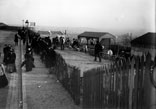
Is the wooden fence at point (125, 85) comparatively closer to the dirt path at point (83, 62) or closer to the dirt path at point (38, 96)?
the dirt path at point (38, 96)

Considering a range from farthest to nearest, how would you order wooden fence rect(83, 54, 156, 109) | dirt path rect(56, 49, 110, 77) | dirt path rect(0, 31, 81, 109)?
1. dirt path rect(56, 49, 110, 77)
2. dirt path rect(0, 31, 81, 109)
3. wooden fence rect(83, 54, 156, 109)

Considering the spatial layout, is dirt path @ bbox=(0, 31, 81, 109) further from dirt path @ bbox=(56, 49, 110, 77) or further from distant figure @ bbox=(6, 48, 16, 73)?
dirt path @ bbox=(56, 49, 110, 77)

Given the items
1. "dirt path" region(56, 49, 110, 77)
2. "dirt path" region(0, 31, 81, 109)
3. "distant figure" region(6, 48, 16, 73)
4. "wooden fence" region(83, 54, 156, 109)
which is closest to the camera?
"wooden fence" region(83, 54, 156, 109)

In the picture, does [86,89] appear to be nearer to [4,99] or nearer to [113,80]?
[113,80]

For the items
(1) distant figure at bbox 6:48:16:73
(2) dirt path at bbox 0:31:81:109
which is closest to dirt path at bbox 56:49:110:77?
(1) distant figure at bbox 6:48:16:73

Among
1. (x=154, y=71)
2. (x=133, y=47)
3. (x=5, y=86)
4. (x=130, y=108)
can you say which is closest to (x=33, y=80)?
(x=5, y=86)

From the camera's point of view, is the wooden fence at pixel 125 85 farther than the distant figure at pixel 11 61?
No

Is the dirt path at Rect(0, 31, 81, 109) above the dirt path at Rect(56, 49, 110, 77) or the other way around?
the other way around

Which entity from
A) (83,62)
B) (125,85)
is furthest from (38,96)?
(83,62)

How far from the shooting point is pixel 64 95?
380 inches

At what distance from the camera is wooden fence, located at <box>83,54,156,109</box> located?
412 centimetres

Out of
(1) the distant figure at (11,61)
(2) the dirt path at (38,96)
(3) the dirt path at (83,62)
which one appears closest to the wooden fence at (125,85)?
(2) the dirt path at (38,96)

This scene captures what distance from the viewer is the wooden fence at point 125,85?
4.12m

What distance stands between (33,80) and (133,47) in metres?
11.3
